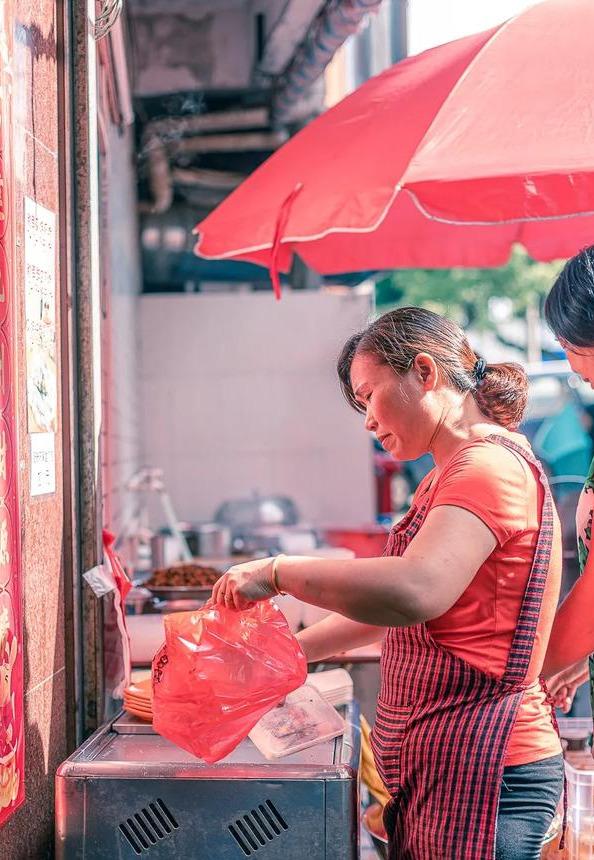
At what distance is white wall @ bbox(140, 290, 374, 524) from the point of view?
8727 mm

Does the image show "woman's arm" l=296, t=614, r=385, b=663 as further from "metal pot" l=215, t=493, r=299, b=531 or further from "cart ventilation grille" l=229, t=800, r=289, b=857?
"metal pot" l=215, t=493, r=299, b=531

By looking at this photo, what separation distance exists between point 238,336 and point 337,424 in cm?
120

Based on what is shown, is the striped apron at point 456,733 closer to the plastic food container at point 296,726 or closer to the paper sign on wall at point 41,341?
A: the plastic food container at point 296,726

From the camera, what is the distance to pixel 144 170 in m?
8.30

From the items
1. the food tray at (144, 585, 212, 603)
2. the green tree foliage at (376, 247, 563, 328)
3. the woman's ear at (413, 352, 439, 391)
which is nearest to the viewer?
the woman's ear at (413, 352, 439, 391)

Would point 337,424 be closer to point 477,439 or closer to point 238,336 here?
point 238,336

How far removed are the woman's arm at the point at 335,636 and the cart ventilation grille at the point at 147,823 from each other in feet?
1.60

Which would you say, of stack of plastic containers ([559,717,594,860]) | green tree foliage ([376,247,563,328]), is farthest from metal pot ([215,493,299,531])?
green tree foliage ([376,247,563,328])

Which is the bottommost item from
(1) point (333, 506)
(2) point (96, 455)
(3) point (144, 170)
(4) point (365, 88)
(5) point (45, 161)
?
(1) point (333, 506)

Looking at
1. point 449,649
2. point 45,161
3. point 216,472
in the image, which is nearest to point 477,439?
point 449,649

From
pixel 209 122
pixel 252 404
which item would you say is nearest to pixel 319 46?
pixel 209 122

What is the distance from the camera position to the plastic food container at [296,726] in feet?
7.16

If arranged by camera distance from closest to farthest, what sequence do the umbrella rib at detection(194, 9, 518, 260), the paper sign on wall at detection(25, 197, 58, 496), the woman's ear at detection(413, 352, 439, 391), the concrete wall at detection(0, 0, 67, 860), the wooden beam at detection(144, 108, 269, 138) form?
1. the woman's ear at detection(413, 352, 439, 391)
2. the concrete wall at detection(0, 0, 67, 860)
3. the paper sign on wall at detection(25, 197, 58, 496)
4. the umbrella rib at detection(194, 9, 518, 260)
5. the wooden beam at detection(144, 108, 269, 138)

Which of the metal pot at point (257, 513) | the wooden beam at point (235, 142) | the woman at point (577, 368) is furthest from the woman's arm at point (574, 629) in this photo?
the wooden beam at point (235, 142)
